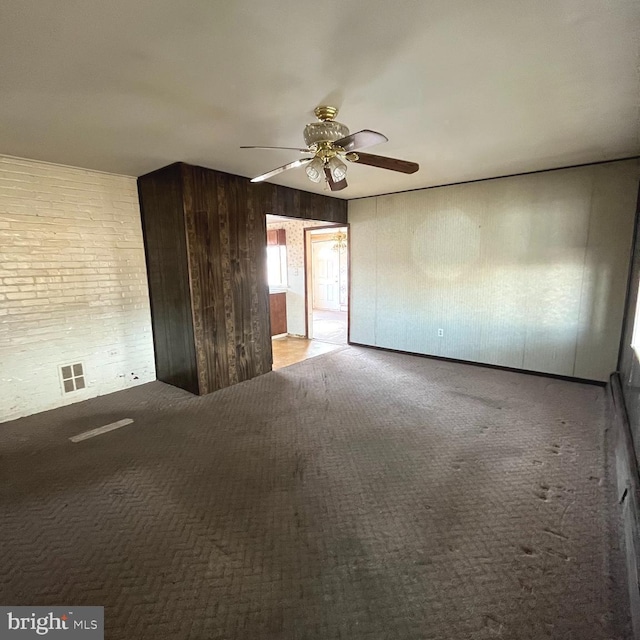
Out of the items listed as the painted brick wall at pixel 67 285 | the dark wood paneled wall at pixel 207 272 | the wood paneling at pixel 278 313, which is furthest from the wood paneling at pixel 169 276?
the wood paneling at pixel 278 313

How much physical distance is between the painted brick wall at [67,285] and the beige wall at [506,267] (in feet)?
10.4

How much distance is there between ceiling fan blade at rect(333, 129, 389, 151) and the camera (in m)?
1.82

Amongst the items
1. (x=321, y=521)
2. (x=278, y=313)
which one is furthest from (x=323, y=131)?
(x=278, y=313)

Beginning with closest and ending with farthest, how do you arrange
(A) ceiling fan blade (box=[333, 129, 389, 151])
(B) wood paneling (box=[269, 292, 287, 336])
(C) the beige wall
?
(A) ceiling fan blade (box=[333, 129, 389, 151])
(C) the beige wall
(B) wood paneling (box=[269, 292, 287, 336])

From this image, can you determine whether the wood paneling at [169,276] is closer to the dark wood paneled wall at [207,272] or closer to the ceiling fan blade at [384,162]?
the dark wood paneled wall at [207,272]

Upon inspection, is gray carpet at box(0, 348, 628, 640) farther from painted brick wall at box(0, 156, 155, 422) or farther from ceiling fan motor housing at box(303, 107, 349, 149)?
ceiling fan motor housing at box(303, 107, 349, 149)

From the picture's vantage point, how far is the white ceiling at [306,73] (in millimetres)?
1350

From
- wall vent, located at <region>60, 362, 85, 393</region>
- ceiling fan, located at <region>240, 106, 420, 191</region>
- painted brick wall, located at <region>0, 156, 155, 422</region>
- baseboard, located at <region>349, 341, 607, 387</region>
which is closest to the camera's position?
ceiling fan, located at <region>240, 106, 420, 191</region>

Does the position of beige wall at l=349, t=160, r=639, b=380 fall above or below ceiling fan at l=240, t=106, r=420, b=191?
below

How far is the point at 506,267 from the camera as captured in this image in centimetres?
405

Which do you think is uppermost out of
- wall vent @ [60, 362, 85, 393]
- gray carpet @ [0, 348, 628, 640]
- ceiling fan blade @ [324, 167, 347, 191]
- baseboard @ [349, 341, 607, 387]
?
ceiling fan blade @ [324, 167, 347, 191]

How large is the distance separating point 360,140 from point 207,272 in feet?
7.17

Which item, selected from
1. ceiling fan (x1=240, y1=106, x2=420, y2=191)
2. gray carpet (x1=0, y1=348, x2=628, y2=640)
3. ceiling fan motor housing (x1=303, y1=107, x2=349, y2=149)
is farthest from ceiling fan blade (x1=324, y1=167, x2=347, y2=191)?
gray carpet (x1=0, y1=348, x2=628, y2=640)

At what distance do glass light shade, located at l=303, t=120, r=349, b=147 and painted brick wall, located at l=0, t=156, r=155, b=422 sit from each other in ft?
8.47
